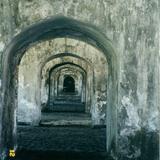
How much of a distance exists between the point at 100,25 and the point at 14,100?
289 centimetres

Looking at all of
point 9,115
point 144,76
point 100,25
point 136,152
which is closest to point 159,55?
point 144,76

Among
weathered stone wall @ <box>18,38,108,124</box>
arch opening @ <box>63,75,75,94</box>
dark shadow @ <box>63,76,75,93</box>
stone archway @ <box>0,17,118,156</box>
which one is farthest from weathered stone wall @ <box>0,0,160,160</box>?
dark shadow @ <box>63,76,75,93</box>

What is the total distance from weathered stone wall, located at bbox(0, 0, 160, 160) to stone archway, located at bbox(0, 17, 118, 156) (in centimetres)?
27

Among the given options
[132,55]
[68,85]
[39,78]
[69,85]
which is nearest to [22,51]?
[132,55]

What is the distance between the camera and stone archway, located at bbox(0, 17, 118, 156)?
24.4 ft

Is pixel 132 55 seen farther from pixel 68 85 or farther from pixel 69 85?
pixel 69 85

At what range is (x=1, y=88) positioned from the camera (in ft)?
23.6

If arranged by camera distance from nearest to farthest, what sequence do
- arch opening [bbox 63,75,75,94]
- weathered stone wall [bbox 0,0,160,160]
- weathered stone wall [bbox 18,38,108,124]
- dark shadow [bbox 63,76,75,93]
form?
1. weathered stone wall [bbox 0,0,160,160]
2. weathered stone wall [bbox 18,38,108,124]
3. arch opening [bbox 63,75,75,94]
4. dark shadow [bbox 63,76,75,93]

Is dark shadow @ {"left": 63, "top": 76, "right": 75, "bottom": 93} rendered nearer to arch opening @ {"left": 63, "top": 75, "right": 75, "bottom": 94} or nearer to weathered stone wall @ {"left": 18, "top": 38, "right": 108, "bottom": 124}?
arch opening @ {"left": 63, "top": 75, "right": 75, "bottom": 94}

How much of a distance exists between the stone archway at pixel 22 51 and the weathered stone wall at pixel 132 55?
272mm

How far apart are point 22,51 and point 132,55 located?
278cm

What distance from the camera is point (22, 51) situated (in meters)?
8.79

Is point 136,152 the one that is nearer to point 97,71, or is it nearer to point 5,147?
point 5,147

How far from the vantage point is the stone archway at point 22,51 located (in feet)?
24.4
